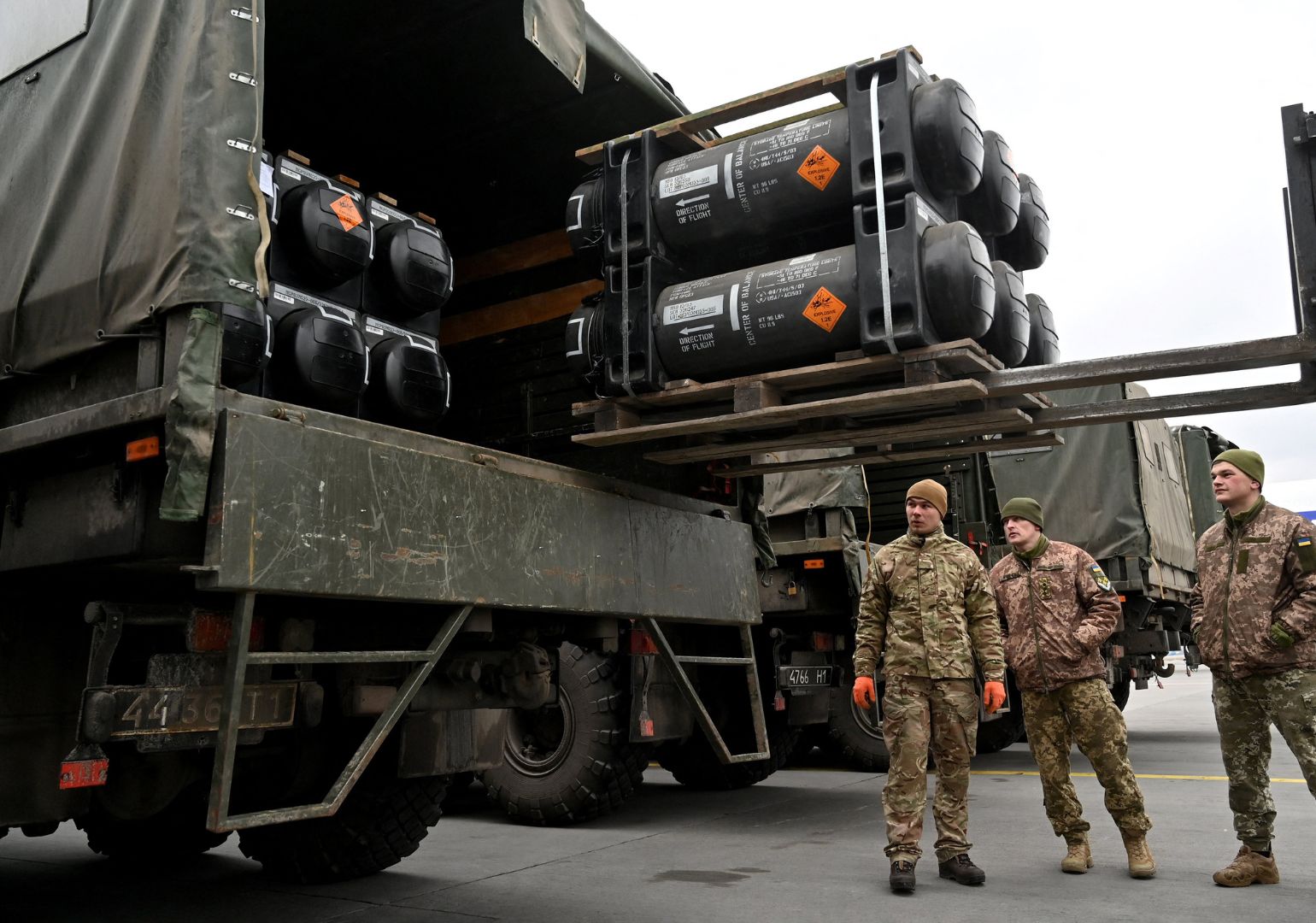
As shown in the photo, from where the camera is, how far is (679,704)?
18.6ft

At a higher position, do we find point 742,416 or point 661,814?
point 742,416

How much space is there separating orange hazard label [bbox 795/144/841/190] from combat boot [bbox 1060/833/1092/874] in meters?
3.14

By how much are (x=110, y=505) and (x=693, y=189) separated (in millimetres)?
2397

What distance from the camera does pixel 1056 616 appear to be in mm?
5117

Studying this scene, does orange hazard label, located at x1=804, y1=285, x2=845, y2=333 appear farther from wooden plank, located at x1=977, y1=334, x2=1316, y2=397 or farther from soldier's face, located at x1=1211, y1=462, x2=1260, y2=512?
soldier's face, located at x1=1211, y1=462, x2=1260, y2=512

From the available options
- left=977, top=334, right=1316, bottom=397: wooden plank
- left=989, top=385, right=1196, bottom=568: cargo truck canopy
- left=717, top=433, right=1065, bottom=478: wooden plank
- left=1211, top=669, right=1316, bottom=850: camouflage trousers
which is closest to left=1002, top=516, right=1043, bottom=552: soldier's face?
left=717, top=433, right=1065, bottom=478: wooden plank

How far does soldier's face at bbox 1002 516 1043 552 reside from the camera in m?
5.33

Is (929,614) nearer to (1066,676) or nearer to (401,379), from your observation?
(1066,676)

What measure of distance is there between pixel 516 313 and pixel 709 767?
157 inches

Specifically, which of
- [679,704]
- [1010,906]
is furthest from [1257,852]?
[679,704]

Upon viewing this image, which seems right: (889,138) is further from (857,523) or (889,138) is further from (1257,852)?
(857,523)

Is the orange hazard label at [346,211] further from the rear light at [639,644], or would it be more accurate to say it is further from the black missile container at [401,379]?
the rear light at [639,644]

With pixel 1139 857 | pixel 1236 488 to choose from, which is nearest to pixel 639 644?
pixel 1139 857

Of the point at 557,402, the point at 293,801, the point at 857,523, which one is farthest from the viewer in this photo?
the point at 857,523
